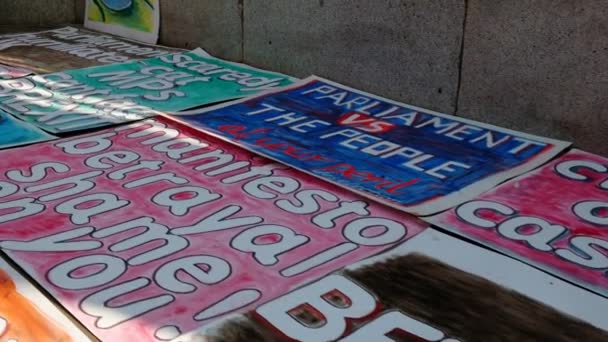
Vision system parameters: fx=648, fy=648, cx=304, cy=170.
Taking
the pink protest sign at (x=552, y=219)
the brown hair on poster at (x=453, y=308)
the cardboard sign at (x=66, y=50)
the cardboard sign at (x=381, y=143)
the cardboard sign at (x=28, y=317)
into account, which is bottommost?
the cardboard sign at (x=28, y=317)

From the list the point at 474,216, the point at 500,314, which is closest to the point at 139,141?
the point at 474,216

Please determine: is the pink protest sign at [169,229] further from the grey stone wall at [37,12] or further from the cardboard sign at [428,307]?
the grey stone wall at [37,12]

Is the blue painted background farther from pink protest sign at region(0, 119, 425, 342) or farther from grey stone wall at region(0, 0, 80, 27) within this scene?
grey stone wall at region(0, 0, 80, 27)

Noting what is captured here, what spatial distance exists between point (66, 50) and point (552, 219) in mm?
2186

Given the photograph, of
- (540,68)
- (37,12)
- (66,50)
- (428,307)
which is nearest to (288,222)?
(428,307)

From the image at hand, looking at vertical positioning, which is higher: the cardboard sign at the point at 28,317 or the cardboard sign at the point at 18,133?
the cardboard sign at the point at 18,133

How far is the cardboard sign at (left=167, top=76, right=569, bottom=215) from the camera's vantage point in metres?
1.43

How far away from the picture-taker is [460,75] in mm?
1808

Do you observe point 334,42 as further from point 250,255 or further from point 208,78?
point 250,255

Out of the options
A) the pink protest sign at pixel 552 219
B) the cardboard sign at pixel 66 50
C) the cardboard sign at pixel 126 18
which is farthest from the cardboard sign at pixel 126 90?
the pink protest sign at pixel 552 219

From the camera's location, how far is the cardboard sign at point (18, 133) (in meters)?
1.67

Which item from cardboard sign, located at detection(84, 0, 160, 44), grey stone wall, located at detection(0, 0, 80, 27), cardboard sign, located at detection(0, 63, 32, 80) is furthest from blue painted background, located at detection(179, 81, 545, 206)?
grey stone wall, located at detection(0, 0, 80, 27)

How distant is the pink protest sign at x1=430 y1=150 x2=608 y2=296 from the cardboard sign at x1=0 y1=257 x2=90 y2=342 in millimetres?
708

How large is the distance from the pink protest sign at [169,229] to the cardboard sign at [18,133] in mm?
57
